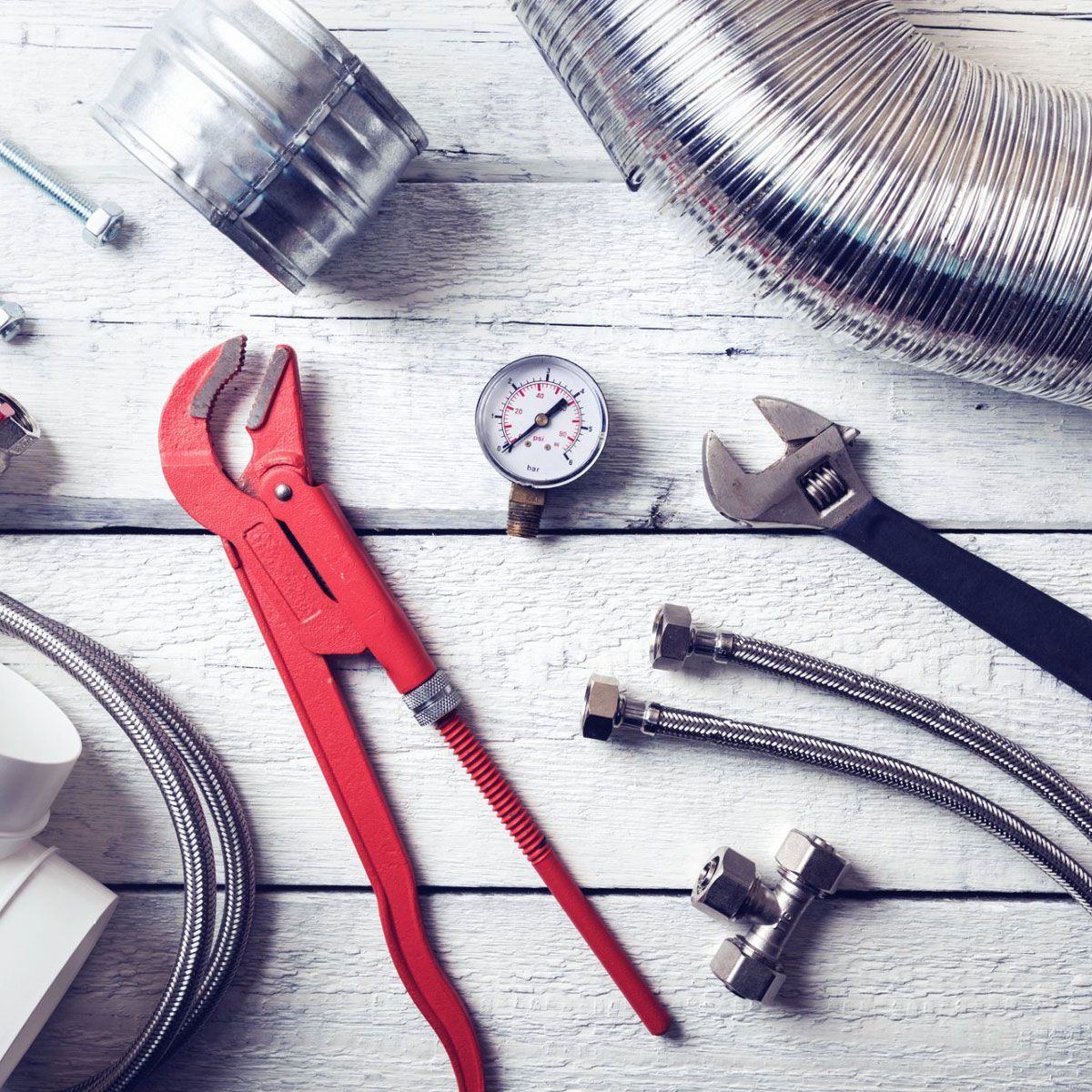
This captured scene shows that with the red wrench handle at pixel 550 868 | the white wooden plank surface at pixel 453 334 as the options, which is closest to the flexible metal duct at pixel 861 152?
the white wooden plank surface at pixel 453 334

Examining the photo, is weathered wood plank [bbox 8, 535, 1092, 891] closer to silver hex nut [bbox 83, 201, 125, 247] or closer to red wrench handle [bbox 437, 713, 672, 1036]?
red wrench handle [bbox 437, 713, 672, 1036]

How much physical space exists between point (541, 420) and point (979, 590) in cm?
37

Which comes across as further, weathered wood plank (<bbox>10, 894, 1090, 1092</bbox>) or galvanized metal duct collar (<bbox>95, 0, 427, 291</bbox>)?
weathered wood plank (<bbox>10, 894, 1090, 1092</bbox>)

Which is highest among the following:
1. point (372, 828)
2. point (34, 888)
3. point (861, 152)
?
point (861, 152)

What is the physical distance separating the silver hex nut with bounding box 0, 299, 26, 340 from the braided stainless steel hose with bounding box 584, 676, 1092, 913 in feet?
1.78

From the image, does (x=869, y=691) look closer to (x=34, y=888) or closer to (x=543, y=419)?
(x=543, y=419)

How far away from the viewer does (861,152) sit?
646 mm

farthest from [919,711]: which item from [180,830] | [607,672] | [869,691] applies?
[180,830]

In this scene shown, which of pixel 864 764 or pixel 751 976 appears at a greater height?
pixel 864 764

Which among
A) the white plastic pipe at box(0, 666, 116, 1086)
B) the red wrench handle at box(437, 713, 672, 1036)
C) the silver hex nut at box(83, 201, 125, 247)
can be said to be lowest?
the white plastic pipe at box(0, 666, 116, 1086)

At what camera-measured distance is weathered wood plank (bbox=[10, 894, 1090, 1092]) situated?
2.63 ft

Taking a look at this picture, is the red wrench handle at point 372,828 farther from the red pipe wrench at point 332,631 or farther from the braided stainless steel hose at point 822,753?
the braided stainless steel hose at point 822,753

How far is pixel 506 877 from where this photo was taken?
31.5 inches

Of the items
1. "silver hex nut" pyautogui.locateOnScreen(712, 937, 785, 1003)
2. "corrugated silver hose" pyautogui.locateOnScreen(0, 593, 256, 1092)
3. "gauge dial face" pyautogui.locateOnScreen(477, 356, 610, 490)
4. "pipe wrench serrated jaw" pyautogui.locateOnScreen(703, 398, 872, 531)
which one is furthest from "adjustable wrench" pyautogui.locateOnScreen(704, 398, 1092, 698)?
"corrugated silver hose" pyautogui.locateOnScreen(0, 593, 256, 1092)
